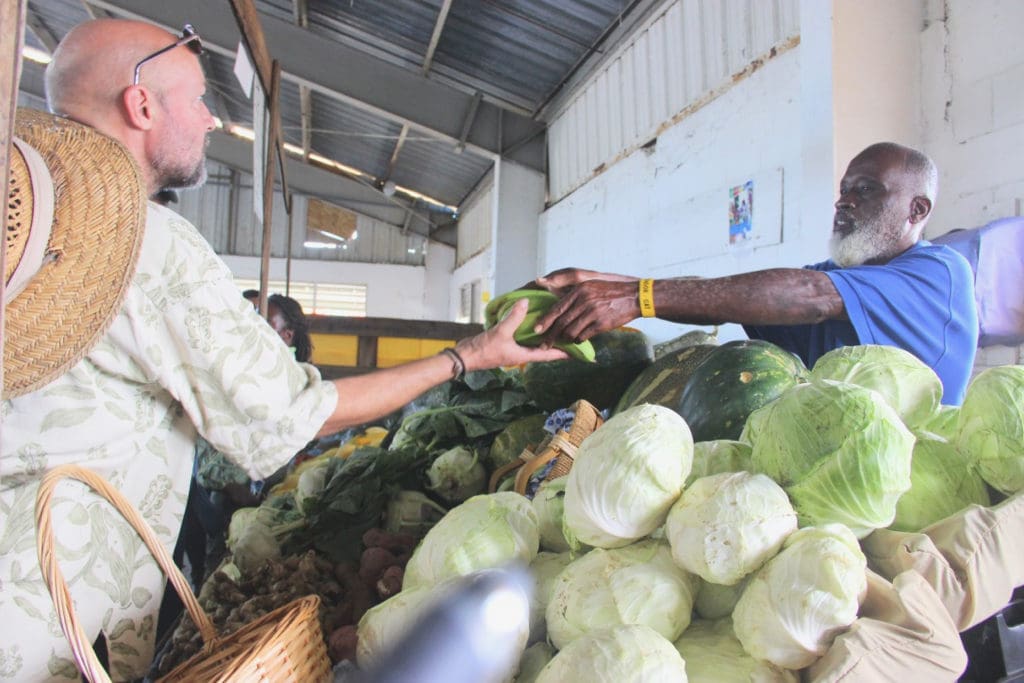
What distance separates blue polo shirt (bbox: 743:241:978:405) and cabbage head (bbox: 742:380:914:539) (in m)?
1.15

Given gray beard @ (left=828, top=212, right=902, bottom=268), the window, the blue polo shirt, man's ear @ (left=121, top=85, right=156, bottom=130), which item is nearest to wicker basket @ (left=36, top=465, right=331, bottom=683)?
man's ear @ (left=121, top=85, right=156, bottom=130)

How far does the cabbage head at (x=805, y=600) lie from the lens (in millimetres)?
825

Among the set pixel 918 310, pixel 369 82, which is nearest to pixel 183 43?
pixel 918 310

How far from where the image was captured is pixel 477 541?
1173 mm

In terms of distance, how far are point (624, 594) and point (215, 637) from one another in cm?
75

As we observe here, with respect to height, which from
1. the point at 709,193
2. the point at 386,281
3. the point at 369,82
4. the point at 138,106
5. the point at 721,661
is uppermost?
the point at 369,82

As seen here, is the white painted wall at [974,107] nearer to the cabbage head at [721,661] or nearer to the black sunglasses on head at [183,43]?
the cabbage head at [721,661]

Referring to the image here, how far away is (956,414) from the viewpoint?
124cm

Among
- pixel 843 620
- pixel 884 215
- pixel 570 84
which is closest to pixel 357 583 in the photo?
pixel 843 620

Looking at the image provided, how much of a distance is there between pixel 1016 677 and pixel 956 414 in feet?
1.51

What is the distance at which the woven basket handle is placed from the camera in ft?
2.78

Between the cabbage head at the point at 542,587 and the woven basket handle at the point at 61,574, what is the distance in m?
0.57

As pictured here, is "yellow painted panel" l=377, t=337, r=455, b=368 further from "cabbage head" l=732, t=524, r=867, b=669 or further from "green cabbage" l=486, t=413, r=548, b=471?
"cabbage head" l=732, t=524, r=867, b=669

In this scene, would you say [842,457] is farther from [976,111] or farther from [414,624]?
[976,111]
